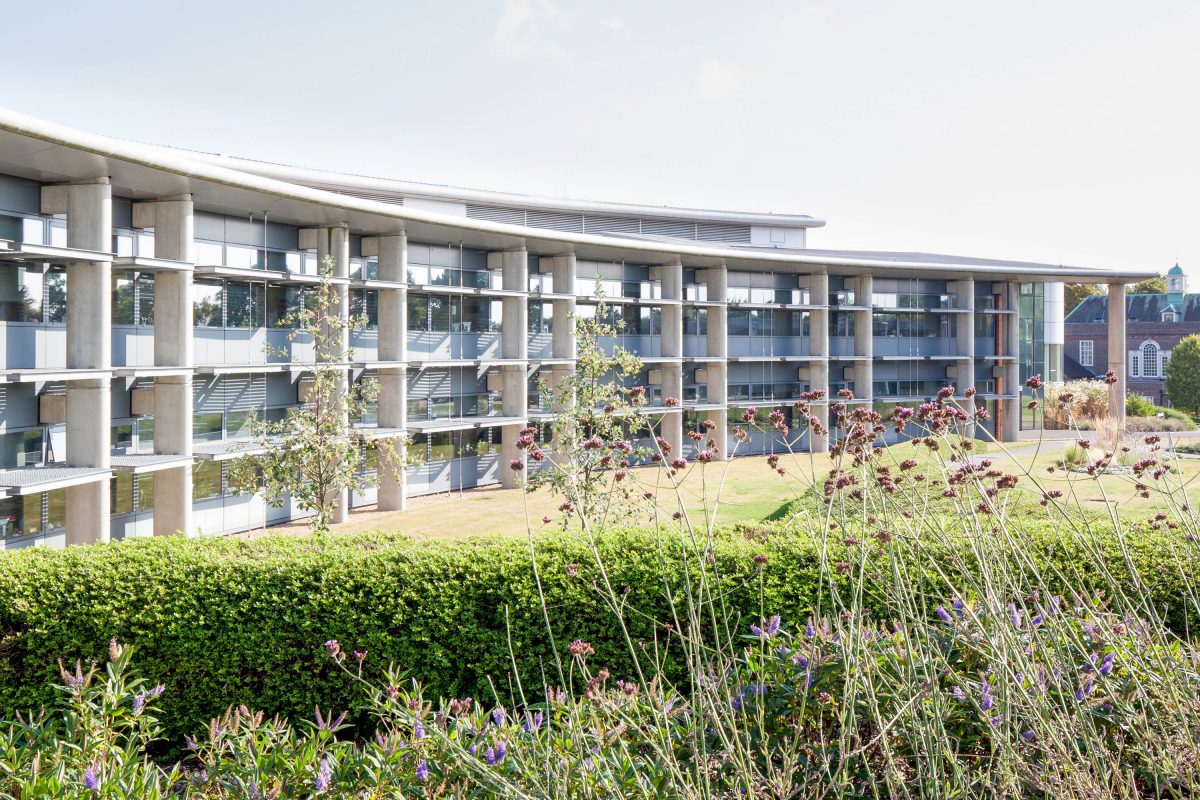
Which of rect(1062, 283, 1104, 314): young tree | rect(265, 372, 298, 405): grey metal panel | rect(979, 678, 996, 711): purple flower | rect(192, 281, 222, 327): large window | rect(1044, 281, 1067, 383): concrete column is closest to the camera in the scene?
rect(979, 678, 996, 711): purple flower

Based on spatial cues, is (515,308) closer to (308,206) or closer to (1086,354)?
(308,206)

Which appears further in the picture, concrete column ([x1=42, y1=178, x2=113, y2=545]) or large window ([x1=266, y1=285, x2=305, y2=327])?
large window ([x1=266, y1=285, x2=305, y2=327])

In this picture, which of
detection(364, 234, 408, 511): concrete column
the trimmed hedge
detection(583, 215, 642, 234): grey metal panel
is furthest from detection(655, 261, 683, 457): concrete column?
the trimmed hedge

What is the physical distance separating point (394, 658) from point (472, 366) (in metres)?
23.4

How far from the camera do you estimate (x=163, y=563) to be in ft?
34.2

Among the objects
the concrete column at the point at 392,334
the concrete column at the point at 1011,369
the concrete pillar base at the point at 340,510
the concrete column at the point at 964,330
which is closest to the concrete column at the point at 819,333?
the concrete column at the point at 964,330

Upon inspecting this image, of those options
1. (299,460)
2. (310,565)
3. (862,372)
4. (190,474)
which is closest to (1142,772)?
(310,565)

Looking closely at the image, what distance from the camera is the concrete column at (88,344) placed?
19609mm

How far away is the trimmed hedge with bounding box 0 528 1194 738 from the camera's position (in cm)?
999

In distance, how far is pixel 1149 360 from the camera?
78.4m

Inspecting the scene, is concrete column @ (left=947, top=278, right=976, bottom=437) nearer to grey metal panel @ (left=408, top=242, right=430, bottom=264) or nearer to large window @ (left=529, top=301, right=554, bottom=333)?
large window @ (left=529, top=301, right=554, bottom=333)

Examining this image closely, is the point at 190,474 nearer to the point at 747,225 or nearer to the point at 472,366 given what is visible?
the point at 472,366

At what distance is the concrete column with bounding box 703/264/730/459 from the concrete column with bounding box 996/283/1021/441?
16058mm

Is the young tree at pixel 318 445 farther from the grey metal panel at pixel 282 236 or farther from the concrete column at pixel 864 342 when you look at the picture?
the concrete column at pixel 864 342
